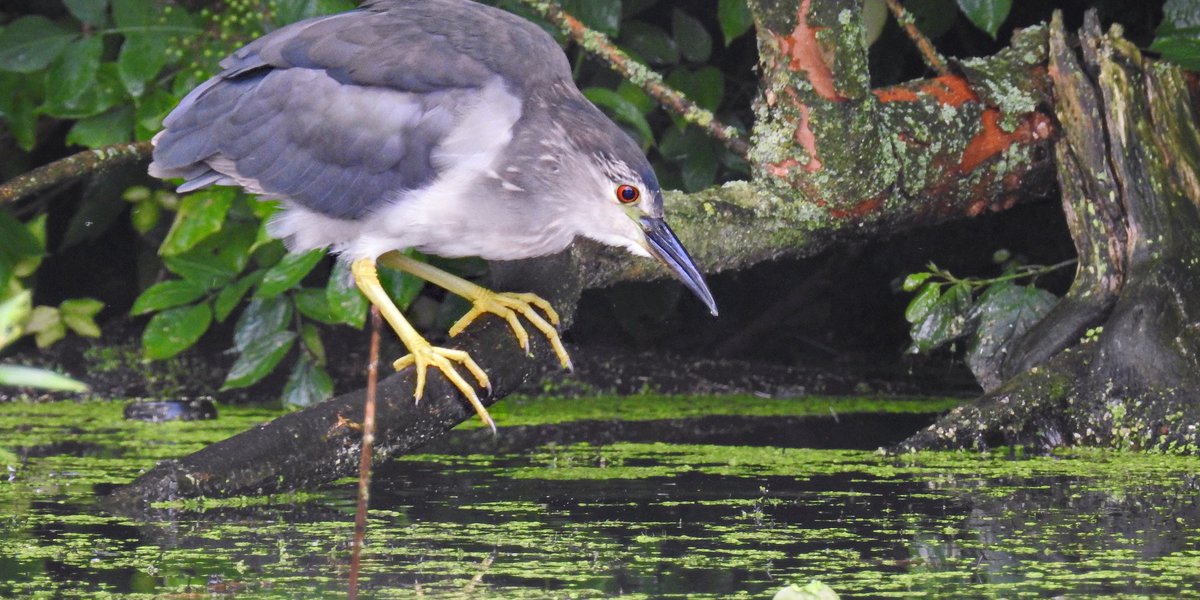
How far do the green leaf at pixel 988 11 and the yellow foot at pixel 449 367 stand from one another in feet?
6.64

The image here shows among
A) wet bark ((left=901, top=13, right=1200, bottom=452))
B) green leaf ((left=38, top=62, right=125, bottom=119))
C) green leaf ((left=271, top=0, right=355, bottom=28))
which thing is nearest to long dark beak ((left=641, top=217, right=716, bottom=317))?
wet bark ((left=901, top=13, right=1200, bottom=452))

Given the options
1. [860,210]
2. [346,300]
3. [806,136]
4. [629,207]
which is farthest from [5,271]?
[860,210]

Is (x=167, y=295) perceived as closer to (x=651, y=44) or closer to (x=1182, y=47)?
(x=651, y=44)

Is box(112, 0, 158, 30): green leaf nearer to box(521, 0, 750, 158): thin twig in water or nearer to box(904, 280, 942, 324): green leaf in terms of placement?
box(521, 0, 750, 158): thin twig in water

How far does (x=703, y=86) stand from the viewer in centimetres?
531

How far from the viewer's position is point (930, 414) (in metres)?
5.04

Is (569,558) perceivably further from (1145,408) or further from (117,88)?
(117,88)

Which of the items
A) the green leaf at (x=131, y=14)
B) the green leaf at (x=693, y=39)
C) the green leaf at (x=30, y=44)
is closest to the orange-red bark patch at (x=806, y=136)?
the green leaf at (x=693, y=39)

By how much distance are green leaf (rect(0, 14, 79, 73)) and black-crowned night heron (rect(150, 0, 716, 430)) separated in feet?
3.90

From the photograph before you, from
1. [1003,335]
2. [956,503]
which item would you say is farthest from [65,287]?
[956,503]

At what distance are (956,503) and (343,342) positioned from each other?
348 cm

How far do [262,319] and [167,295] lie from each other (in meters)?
0.32

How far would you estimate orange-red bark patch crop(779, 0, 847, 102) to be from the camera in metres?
4.45

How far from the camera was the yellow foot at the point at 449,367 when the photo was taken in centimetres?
342
